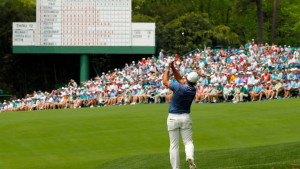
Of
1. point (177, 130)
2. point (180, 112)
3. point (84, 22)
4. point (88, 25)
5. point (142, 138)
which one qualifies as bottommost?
point (142, 138)

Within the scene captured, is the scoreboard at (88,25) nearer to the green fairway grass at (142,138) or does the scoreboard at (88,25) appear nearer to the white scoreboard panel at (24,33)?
the white scoreboard panel at (24,33)

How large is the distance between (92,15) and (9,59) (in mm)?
12778

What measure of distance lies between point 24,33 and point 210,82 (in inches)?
806

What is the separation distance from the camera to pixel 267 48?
3853cm

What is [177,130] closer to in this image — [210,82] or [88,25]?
[210,82]

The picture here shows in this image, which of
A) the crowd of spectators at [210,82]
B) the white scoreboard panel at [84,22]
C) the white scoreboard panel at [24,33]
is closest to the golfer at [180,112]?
the crowd of spectators at [210,82]

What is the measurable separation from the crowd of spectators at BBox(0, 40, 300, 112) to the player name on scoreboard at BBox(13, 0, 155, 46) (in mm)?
4373

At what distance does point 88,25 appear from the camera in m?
47.1

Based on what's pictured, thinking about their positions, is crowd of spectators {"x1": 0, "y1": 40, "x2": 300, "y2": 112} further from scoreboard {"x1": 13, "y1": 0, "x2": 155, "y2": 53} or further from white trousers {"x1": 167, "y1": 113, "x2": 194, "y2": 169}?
white trousers {"x1": 167, "y1": 113, "x2": 194, "y2": 169}

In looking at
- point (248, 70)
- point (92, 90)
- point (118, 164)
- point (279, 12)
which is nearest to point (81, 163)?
point (118, 164)

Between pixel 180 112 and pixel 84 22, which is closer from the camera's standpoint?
pixel 180 112

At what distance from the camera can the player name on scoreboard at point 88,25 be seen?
153 feet

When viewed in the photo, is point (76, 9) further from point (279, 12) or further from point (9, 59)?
point (279, 12)

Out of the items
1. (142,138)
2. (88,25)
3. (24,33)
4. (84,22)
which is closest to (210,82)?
(142,138)
